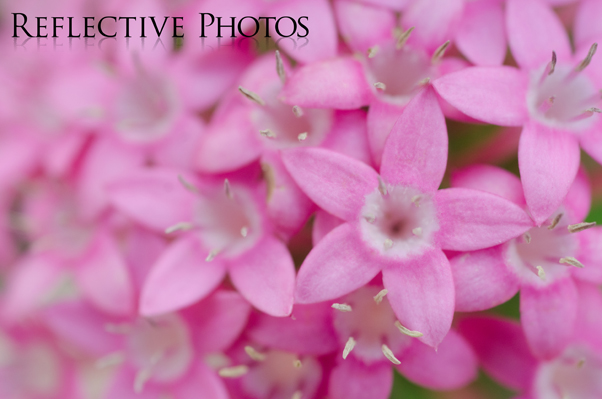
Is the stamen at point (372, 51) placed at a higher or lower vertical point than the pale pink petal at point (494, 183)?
higher

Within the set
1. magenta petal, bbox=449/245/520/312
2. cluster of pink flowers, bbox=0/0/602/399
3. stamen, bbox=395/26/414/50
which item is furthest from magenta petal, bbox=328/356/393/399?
stamen, bbox=395/26/414/50

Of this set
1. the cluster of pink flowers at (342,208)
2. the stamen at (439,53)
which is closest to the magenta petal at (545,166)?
the cluster of pink flowers at (342,208)

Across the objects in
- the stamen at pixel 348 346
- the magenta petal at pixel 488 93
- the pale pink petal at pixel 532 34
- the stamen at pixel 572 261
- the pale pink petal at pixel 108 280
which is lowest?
the pale pink petal at pixel 108 280

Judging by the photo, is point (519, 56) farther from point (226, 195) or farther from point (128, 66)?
point (128, 66)

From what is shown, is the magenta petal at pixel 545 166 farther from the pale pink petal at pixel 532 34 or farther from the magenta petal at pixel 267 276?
the magenta petal at pixel 267 276

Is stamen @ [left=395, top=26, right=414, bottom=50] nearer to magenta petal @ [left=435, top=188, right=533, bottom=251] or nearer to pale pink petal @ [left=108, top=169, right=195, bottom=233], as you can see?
magenta petal @ [left=435, top=188, right=533, bottom=251]

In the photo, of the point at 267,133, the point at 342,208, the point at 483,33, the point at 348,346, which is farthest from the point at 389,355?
the point at 483,33

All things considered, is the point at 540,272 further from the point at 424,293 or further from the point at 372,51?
the point at 372,51

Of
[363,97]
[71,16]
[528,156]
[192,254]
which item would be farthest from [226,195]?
[71,16]
